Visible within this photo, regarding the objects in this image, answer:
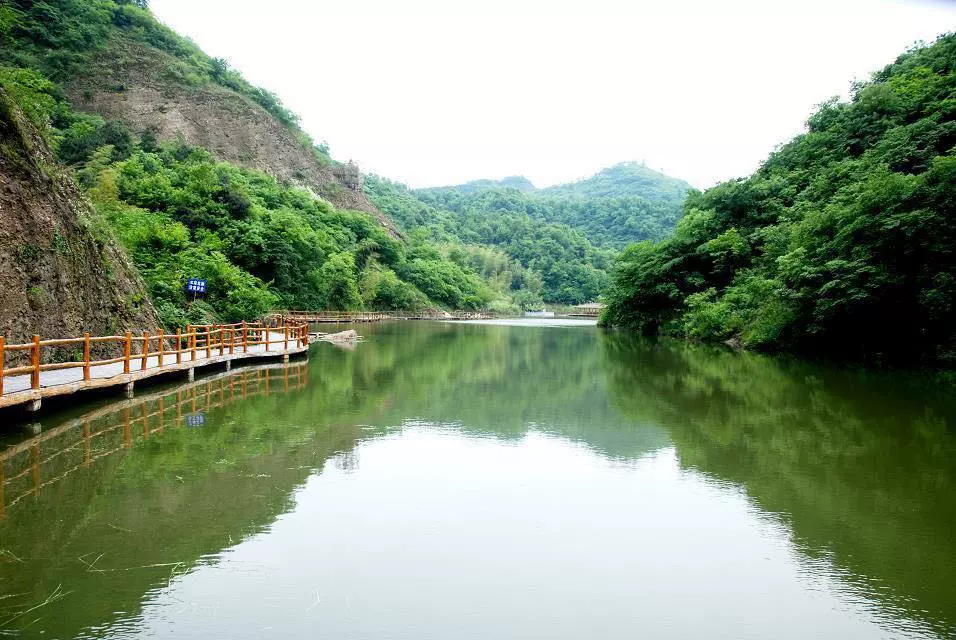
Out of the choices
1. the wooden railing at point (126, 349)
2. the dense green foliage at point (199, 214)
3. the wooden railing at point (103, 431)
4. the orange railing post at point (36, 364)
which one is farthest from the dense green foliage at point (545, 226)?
the orange railing post at point (36, 364)

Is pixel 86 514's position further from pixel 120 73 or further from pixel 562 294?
pixel 562 294

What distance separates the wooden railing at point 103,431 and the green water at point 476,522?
0.20ft

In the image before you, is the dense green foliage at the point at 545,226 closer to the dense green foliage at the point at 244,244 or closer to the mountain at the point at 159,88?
the mountain at the point at 159,88

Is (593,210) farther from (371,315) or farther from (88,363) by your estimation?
(88,363)

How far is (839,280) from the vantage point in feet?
72.2

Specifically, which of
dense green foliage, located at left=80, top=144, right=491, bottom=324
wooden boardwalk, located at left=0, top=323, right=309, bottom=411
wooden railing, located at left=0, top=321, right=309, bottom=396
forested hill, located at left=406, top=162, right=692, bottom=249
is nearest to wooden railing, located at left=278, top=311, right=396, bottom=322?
dense green foliage, located at left=80, top=144, right=491, bottom=324

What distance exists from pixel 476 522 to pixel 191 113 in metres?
80.9

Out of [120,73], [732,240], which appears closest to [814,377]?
[732,240]

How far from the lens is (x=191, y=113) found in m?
75.7

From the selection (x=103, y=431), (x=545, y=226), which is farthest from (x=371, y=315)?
(x=545, y=226)

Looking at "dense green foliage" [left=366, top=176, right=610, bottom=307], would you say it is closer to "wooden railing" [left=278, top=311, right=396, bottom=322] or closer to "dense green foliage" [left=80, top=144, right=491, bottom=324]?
"dense green foliage" [left=80, top=144, right=491, bottom=324]

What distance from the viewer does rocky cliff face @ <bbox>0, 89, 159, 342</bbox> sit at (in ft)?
39.9

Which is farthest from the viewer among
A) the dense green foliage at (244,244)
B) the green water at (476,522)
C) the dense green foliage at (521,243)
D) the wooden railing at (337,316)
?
the dense green foliage at (521,243)

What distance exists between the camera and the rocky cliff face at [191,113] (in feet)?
234
